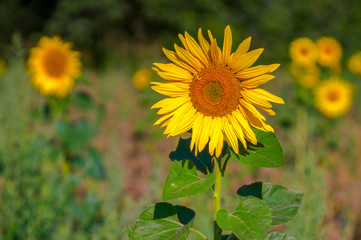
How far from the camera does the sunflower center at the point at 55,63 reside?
10.5 ft

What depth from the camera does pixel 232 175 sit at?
3402 mm

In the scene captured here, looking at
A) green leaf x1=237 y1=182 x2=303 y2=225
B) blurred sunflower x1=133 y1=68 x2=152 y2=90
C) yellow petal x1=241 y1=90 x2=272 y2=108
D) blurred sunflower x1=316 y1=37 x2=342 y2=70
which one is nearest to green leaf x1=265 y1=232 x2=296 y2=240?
green leaf x1=237 y1=182 x2=303 y2=225

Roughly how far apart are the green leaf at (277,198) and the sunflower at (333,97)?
8.95 feet

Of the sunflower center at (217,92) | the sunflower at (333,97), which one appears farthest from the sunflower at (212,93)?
the sunflower at (333,97)

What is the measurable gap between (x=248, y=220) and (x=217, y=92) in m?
0.31

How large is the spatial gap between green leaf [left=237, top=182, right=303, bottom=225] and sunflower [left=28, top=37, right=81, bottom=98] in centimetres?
229

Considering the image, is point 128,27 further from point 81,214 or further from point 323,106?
point 81,214

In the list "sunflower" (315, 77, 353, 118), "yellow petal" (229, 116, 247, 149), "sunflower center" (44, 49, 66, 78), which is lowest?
"yellow petal" (229, 116, 247, 149)

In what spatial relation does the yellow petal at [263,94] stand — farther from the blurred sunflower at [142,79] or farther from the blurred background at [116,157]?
the blurred sunflower at [142,79]

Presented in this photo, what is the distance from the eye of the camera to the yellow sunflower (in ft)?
12.3

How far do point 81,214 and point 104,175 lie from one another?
1.76ft

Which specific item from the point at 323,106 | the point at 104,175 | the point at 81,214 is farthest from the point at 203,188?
the point at 323,106

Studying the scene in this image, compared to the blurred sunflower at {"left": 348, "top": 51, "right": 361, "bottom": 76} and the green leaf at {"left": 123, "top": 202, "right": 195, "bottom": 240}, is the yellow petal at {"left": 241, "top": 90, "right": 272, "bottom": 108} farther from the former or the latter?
the blurred sunflower at {"left": 348, "top": 51, "right": 361, "bottom": 76}

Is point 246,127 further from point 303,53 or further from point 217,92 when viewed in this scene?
point 303,53
